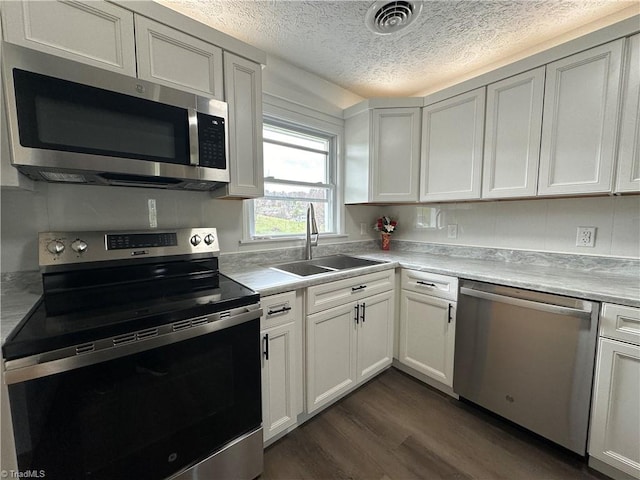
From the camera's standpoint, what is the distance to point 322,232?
8.16 ft

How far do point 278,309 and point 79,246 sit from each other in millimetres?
947

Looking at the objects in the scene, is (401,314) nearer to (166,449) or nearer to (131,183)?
(166,449)

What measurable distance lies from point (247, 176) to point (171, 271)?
0.67 metres

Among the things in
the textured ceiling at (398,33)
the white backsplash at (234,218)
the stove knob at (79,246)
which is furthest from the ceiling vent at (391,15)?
the stove knob at (79,246)

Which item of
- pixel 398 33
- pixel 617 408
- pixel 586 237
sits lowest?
pixel 617 408

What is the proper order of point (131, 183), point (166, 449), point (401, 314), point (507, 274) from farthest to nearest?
point (401, 314) → point (507, 274) → point (131, 183) → point (166, 449)

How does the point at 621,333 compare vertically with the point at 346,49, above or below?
below

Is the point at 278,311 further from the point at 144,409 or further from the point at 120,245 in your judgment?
the point at 120,245

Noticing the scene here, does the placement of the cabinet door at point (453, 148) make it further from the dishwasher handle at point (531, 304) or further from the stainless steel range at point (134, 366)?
the stainless steel range at point (134, 366)

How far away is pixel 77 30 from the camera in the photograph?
1.05 metres

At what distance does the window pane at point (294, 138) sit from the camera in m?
2.08

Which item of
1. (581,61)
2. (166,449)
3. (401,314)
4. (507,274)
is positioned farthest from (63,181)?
(581,61)

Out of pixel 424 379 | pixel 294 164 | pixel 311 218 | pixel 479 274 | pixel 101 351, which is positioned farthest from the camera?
pixel 294 164

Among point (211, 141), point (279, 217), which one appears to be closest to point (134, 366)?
point (211, 141)
